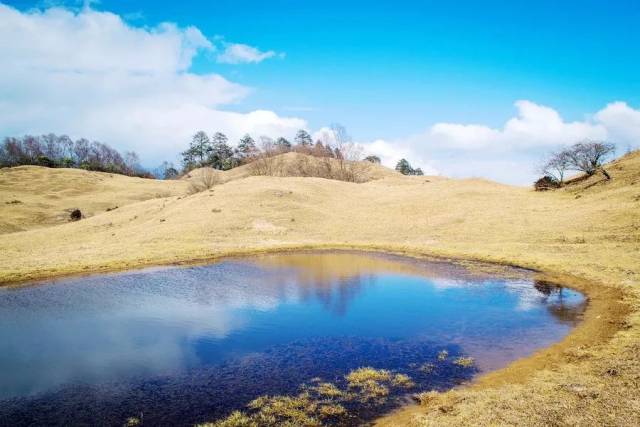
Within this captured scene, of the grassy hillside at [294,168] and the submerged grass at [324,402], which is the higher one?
the grassy hillside at [294,168]

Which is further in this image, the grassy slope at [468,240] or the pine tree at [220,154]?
the pine tree at [220,154]

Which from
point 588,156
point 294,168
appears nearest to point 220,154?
point 294,168

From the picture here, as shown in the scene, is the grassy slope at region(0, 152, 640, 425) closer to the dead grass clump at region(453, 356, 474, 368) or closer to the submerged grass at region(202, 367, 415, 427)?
the dead grass clump at region(453, 356, 474, 368)

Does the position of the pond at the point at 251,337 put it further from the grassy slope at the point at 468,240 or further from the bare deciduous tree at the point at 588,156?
the bare deciduous tree at the point at 588,156

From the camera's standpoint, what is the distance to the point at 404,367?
1512 cm

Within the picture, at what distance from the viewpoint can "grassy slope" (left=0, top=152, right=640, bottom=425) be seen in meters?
11.9

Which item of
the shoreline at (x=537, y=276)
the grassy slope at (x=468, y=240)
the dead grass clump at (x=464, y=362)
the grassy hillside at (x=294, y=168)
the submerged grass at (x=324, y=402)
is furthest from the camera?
the grassy hillside at (x=294, y=168)

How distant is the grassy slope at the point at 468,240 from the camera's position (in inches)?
468

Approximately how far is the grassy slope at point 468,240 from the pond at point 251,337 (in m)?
1.91

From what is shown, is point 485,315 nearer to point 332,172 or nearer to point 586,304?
point 586,304

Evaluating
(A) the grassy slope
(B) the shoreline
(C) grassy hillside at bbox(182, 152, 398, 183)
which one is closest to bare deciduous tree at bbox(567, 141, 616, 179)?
(A) the grassy slope

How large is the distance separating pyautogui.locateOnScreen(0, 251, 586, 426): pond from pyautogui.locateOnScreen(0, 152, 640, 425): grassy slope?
6.28 ft

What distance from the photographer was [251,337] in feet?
60.3

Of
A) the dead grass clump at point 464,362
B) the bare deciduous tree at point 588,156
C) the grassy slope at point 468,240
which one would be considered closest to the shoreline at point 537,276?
the grassy slope at point 468,240
